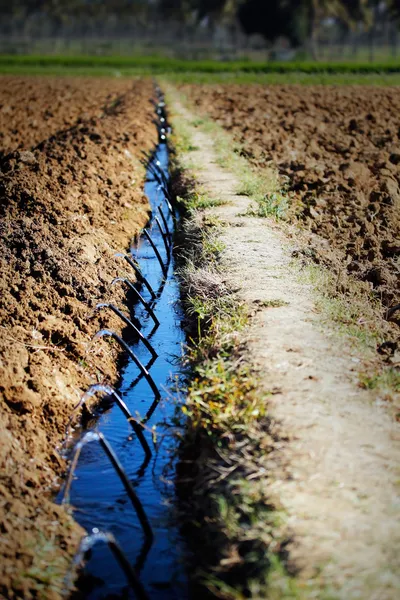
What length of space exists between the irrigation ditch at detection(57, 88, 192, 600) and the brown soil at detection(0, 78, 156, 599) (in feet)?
0.51

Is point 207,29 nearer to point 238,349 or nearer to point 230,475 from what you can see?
point 238,349

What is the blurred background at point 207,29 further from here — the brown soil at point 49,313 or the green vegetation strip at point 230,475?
the green vegetation strip at point 230,475

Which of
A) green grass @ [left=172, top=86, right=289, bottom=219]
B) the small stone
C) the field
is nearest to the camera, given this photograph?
the field

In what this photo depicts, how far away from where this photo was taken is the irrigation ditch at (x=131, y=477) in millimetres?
4562

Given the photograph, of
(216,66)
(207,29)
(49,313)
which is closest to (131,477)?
(49,313)

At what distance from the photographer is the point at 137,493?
5441 mm

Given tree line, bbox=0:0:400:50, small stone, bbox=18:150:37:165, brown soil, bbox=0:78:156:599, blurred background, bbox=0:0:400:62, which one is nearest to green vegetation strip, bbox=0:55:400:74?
blurred background, bbox=0:0:400:62

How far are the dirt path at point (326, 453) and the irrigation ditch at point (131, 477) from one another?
763mm

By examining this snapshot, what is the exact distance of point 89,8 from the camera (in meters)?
122

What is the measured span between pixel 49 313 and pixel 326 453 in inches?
126

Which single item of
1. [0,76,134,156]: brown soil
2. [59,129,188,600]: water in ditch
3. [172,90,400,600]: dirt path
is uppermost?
[0,76,134,156]: brown soil

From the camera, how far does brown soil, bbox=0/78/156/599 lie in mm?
4559

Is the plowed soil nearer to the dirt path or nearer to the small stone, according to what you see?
the dirt path

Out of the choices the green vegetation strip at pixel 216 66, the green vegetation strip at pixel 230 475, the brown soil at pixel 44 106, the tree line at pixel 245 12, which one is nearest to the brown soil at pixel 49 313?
the green vegetation strip at pixel 230 475
